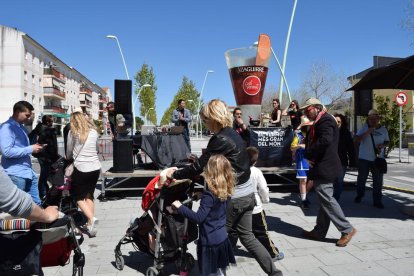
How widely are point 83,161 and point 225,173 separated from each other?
2.78 meters

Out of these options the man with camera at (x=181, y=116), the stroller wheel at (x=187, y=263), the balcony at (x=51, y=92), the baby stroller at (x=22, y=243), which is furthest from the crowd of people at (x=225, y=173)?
the balcony at (x=51, y=92)

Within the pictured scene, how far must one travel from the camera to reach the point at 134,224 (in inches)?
151

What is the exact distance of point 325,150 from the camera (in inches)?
178

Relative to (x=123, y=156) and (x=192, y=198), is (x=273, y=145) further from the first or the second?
(x=192, y=198)

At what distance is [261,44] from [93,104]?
102 metres

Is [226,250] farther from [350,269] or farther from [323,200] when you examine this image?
[323,200]

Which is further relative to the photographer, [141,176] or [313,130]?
[141,176]

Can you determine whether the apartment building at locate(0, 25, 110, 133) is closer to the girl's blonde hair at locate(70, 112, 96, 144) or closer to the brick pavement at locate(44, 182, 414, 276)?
the girl's blonde hair at locate(70, 112, 96, 144)

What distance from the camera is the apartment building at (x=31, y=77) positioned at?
163 ft

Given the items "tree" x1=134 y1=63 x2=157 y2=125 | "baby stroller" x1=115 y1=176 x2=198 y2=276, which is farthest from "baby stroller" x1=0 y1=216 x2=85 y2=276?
"tree" x1=134 y1=63 x2=157 y2=125

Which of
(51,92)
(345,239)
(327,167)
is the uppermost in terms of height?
(51,92)

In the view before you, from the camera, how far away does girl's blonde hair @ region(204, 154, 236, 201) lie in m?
2.99

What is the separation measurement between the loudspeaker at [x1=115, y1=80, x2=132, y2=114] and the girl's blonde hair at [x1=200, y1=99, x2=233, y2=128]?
4.96 m

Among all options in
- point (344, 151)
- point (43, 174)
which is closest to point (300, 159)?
point (344, 151)
